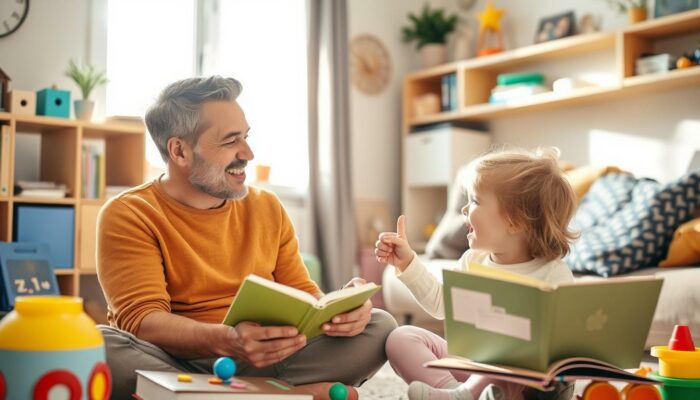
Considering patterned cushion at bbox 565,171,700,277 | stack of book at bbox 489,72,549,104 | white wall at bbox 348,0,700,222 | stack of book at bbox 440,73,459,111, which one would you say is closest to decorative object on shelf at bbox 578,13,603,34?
white wall at bbox 348,0,700,222

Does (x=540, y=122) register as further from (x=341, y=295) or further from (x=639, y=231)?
(x=341, y=295)

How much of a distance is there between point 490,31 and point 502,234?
319cm

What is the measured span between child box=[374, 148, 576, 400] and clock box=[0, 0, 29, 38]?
8.51 ft

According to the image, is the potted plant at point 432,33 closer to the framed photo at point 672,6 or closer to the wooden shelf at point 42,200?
the framed photo at point 672,6

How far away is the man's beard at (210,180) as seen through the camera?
1851 millimetres

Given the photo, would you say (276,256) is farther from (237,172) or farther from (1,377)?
(1,377)

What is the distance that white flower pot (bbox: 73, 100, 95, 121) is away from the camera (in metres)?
3.45

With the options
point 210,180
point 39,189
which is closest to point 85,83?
point 39,189

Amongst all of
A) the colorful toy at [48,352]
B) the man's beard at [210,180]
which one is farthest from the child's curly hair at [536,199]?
the colorful toy at [48,352]

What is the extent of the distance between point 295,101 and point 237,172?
2768 millimetres

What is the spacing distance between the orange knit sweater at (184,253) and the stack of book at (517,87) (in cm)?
263

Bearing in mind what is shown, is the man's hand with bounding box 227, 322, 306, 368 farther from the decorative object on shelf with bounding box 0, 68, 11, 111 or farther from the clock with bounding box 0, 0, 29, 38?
the clock with bounding box 0, 0, 29, 38

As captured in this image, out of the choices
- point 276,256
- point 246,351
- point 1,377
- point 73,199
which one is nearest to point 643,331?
point 246,351

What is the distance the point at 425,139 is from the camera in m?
4.70
